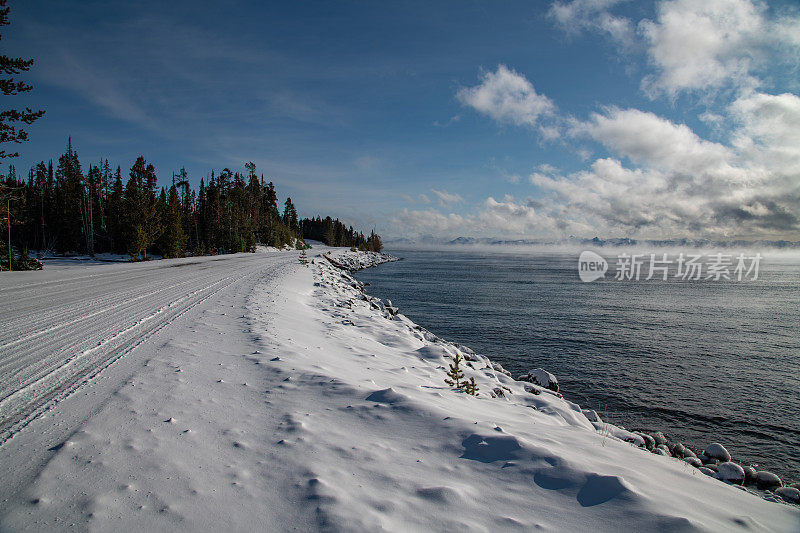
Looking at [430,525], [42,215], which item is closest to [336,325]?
[430,525]

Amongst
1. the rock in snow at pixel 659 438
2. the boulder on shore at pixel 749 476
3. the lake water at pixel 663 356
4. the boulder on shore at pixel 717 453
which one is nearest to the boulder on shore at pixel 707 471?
the boulder on shore at pixel 749 476

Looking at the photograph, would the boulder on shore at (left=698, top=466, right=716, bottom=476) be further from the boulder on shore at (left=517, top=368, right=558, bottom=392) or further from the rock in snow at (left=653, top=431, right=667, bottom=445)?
the boulder on shore at (left=517, top=368, right=558, bottom=392)

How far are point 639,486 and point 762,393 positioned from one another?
437 inches

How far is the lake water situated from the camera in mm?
8594

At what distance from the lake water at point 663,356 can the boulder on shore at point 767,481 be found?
0.90 meters

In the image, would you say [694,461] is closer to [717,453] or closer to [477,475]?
[717,453]

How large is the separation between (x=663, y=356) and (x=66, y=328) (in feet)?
57.6

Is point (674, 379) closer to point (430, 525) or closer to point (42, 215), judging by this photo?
point (430, 525)

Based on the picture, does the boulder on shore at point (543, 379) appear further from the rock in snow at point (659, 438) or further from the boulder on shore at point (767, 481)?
the boulder on shore at point (767, 481)

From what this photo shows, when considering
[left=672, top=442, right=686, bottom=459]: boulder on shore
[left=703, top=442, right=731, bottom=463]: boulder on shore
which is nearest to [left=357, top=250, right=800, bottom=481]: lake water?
[left=703, top=442, right=731, bottom=463]: boulder on shore

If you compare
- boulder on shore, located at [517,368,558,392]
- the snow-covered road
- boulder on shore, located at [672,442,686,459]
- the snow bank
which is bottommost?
boulder on shore, located at [672,442,686,459]

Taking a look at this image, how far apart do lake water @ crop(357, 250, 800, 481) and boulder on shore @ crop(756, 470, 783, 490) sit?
0.90m

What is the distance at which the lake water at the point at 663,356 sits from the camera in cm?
859

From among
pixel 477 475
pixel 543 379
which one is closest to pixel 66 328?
pixel 477 475
